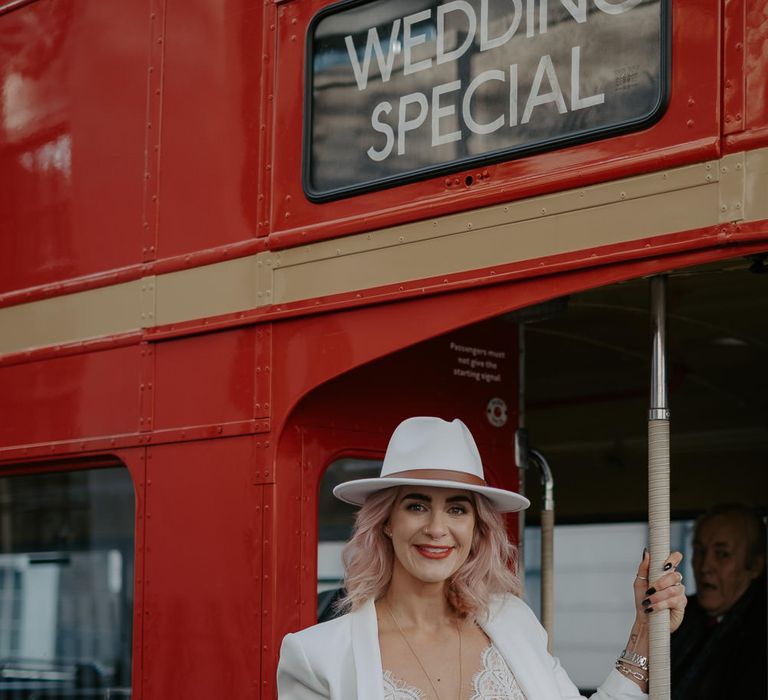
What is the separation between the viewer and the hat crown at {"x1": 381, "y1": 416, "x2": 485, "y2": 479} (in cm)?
283

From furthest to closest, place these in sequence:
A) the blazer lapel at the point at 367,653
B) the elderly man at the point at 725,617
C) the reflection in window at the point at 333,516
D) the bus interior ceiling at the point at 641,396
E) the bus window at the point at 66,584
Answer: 1. the elderly man at the point at 725,617
2. the bus interior ceiling at the point at 641,396
3. the bus window at the point at 66,584
4. the reflection in window at the point at 333,516
5. the blazer lapel at the point at 367,653

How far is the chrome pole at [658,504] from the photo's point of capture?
274cm

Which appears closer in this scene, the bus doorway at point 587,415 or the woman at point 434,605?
the woman at point 434,605

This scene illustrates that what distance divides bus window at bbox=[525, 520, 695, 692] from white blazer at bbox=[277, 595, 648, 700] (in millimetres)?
3726

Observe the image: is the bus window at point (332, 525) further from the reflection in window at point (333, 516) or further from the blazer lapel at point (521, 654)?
the blazer lapel at point (521, 654)

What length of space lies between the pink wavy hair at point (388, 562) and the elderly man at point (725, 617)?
183 cm

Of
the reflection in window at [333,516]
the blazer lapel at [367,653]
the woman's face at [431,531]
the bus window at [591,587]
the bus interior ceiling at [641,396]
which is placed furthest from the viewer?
the bus window at [591,587]

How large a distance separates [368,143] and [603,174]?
0.73 metres

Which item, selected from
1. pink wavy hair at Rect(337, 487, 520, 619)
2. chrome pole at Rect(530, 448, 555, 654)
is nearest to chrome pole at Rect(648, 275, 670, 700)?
pink wavy hair at Rect(337, 487, 520, 619)

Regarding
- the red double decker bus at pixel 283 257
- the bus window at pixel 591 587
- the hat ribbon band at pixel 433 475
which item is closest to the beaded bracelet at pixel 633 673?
the hat ribbon band at pixel 433 475

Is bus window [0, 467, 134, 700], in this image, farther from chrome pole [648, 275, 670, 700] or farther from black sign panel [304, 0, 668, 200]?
chrome pole [648, 275, 670, 700]

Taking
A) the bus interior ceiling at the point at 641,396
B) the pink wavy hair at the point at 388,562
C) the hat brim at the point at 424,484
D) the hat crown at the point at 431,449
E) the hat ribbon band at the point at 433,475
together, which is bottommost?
the pink wavy hair at the point at 388,562

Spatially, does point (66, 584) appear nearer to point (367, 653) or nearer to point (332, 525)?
point (332, 525)

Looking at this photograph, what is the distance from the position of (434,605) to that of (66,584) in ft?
6.99
